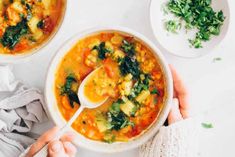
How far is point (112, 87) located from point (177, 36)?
403 mm

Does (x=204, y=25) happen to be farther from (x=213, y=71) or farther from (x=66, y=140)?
(x=66, y=140)

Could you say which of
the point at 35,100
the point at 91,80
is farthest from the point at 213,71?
the point at 35,100

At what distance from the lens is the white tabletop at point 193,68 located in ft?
8.30

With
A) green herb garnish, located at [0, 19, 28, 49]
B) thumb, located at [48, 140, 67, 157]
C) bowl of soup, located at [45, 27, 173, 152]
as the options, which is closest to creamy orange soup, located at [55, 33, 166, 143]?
bowl of soup, located at [45, 27, 173, 152]

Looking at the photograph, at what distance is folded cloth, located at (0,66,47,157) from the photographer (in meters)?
2.46

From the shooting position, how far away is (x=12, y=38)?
2.42m

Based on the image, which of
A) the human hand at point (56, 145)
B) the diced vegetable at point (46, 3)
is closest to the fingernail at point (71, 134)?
the human hand at point (56, 145)

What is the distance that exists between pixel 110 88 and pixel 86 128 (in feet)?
0.61

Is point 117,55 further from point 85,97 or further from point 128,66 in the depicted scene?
point 85,97

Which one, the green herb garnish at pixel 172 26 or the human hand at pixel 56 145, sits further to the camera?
the green herb garnish at pixel 172 26

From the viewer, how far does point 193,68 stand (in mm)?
2594

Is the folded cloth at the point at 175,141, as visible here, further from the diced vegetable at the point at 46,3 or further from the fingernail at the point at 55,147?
the diced vegetable at the point at 46,3

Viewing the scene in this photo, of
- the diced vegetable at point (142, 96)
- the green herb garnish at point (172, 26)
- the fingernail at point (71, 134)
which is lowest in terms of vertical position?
the fingernail at point (71, 134)

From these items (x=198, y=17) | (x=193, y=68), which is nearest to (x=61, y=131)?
(x=193, y=68)
